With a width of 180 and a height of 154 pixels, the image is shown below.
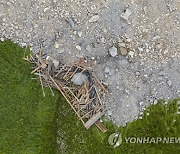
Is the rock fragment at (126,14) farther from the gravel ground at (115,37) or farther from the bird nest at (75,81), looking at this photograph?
the bird nest at (75,81)

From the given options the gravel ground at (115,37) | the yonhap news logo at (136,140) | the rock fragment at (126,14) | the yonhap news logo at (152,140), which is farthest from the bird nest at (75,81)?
the rock fragment at (126,14)

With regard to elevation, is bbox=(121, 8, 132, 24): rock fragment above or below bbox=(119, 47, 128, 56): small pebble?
above

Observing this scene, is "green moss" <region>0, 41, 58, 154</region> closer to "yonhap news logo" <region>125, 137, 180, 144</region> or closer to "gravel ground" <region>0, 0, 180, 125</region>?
"gravel ground" <region>0, 0, 180, 125</region>

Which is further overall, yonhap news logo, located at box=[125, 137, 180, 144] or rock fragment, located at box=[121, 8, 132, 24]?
yonhap news logo, located at box=[125, 137, 180, 144]

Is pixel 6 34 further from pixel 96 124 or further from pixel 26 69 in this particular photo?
pixel 96 124

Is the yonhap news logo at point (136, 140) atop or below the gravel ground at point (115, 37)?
A: below

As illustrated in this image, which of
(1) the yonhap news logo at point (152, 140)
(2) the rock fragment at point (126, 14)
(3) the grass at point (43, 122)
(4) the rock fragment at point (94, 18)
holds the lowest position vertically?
(1) the yonhap news logo at point (152, 140)

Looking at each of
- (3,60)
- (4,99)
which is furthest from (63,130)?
(3,60)

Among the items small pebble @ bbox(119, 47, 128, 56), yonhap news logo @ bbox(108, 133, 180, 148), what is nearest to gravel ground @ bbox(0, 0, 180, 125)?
small pebble @ bbox(119, 47, 128, 56)
